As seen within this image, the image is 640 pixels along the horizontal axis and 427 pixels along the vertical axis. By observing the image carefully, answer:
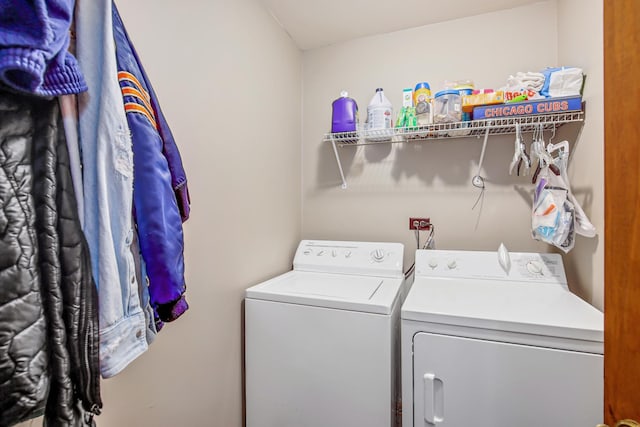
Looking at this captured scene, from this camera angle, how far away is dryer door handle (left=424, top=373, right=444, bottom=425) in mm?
1167

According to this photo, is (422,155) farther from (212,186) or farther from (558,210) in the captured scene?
(212,186)

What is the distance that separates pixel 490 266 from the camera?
165 centimetres

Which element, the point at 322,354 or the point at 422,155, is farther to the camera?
the point at 422,155

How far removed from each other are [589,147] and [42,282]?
201 cm

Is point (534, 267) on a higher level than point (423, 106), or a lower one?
lower

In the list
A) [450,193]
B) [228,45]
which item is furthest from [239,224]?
[450,193]

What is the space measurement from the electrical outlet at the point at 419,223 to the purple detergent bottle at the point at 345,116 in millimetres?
732

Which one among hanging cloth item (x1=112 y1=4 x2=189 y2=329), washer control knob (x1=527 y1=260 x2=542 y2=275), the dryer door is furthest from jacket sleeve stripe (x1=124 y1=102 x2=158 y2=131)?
washer control knob (x1=527 y1=260 x2=542 y2=275)

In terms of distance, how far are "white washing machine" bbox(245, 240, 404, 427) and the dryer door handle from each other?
5.8 inches

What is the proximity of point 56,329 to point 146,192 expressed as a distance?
1.17 ft

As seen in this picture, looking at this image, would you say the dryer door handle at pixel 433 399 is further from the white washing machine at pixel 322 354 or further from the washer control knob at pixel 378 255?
the washer control knob at pixel 378 255

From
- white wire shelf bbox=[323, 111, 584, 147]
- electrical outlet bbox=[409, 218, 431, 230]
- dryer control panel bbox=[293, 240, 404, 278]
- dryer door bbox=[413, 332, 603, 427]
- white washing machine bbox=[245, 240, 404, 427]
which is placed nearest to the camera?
dryer door bbox=[413, 332, 603, 427]

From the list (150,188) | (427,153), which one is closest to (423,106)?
(427,153)

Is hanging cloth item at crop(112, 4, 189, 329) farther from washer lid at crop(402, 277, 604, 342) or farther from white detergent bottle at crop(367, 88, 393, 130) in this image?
white detergent bottle at crop(367, 88, 393, 130)
